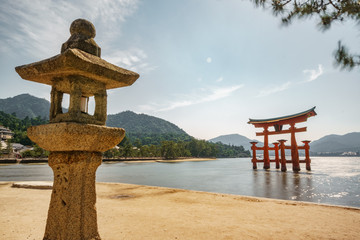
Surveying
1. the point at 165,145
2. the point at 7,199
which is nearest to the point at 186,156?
the point at 165,145

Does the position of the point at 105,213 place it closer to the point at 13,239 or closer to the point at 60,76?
the point at 13,239

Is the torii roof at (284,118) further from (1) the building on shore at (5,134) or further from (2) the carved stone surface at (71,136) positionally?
(1) the building on shore at (5,134)

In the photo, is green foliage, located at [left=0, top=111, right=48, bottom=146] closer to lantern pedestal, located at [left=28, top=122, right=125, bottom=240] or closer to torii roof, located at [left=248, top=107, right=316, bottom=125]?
torii roof, located at [left=248, top=107, right=316, bottom=125]

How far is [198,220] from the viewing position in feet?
18.6

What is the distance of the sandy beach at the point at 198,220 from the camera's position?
4508 millimetres

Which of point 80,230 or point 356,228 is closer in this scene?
point 80,230

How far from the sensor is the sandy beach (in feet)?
14.8

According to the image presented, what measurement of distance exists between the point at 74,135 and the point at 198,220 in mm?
4249

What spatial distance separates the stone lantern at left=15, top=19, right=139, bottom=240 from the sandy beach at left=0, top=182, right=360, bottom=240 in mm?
1398

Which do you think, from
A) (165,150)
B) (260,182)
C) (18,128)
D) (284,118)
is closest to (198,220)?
(260,182)

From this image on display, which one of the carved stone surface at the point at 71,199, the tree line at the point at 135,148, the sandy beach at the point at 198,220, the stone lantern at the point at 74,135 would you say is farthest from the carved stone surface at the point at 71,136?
the tree line at the point at 135,148

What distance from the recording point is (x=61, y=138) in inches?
114

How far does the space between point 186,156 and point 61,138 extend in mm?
90074

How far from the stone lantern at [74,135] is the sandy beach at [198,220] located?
4.59ft
